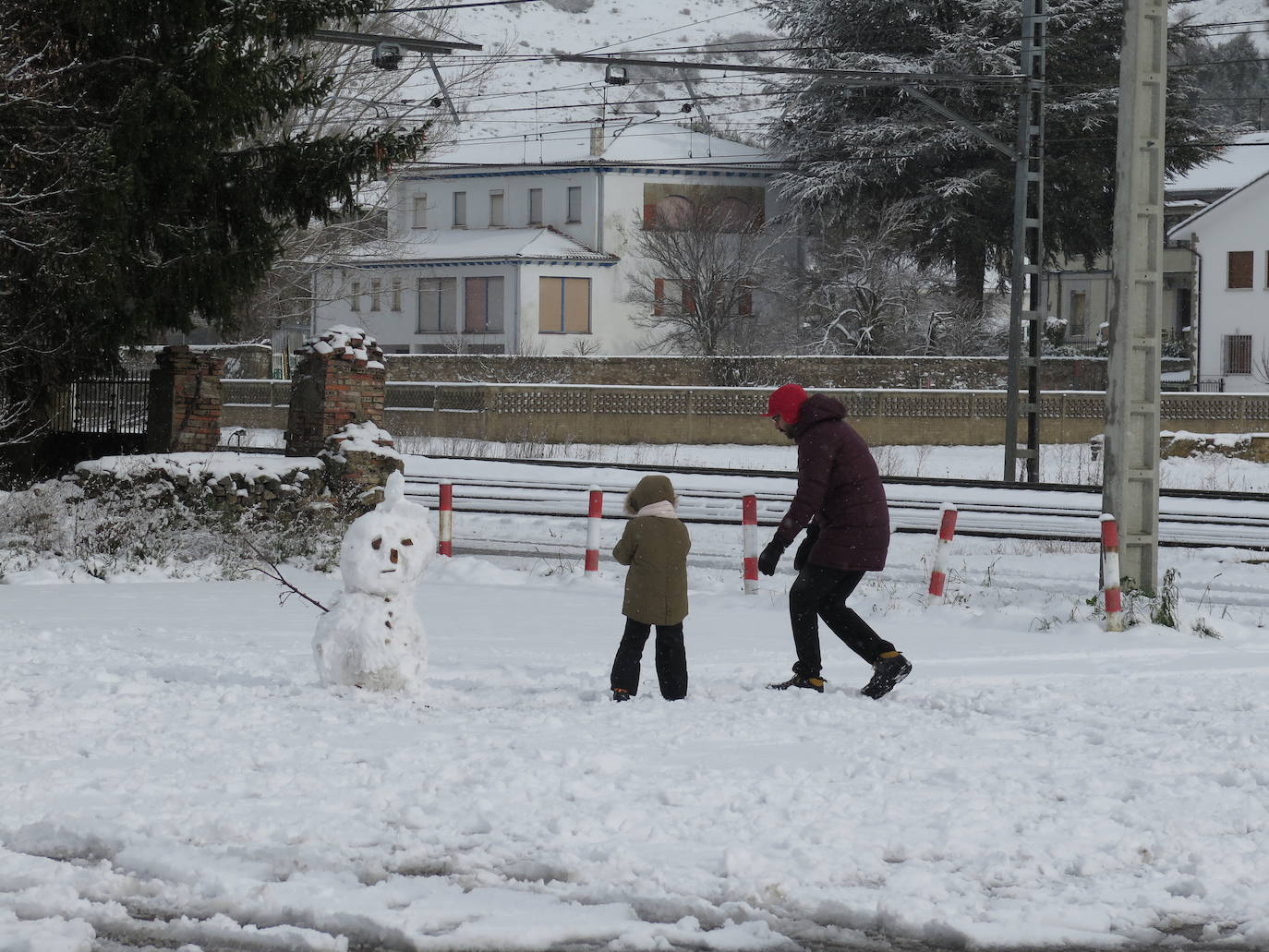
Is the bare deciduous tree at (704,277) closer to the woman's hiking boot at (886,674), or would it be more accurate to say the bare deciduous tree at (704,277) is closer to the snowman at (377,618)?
the woman's hiking boot at (886,674)

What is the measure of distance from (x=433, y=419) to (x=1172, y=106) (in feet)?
75.5

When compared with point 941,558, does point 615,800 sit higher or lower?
lower

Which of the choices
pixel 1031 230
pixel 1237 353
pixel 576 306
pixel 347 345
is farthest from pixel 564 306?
pixel 347 345

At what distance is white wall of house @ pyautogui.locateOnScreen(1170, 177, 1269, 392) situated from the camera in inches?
1994

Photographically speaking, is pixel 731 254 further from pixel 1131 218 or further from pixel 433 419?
pixel 1131 218

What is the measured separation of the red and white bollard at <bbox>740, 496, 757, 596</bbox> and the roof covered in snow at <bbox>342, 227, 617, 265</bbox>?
4156 cm

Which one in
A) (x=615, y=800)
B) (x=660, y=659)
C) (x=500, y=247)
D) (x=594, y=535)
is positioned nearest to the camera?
(x=615, y=800)

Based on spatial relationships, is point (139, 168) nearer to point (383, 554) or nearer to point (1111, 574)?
point (383, 554)

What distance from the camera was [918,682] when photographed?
1020 cm

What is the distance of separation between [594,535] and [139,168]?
212 inches

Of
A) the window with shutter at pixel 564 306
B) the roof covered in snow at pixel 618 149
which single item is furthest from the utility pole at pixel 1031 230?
the roof covered in snow at pixel 618 149

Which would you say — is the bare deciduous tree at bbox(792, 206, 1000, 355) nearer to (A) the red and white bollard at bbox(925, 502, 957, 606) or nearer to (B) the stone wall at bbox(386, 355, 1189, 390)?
(B) the stone wall at bbox(386, 355, 1189, 390)

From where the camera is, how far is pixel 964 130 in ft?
154

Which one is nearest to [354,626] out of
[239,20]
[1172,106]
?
[239,20]
